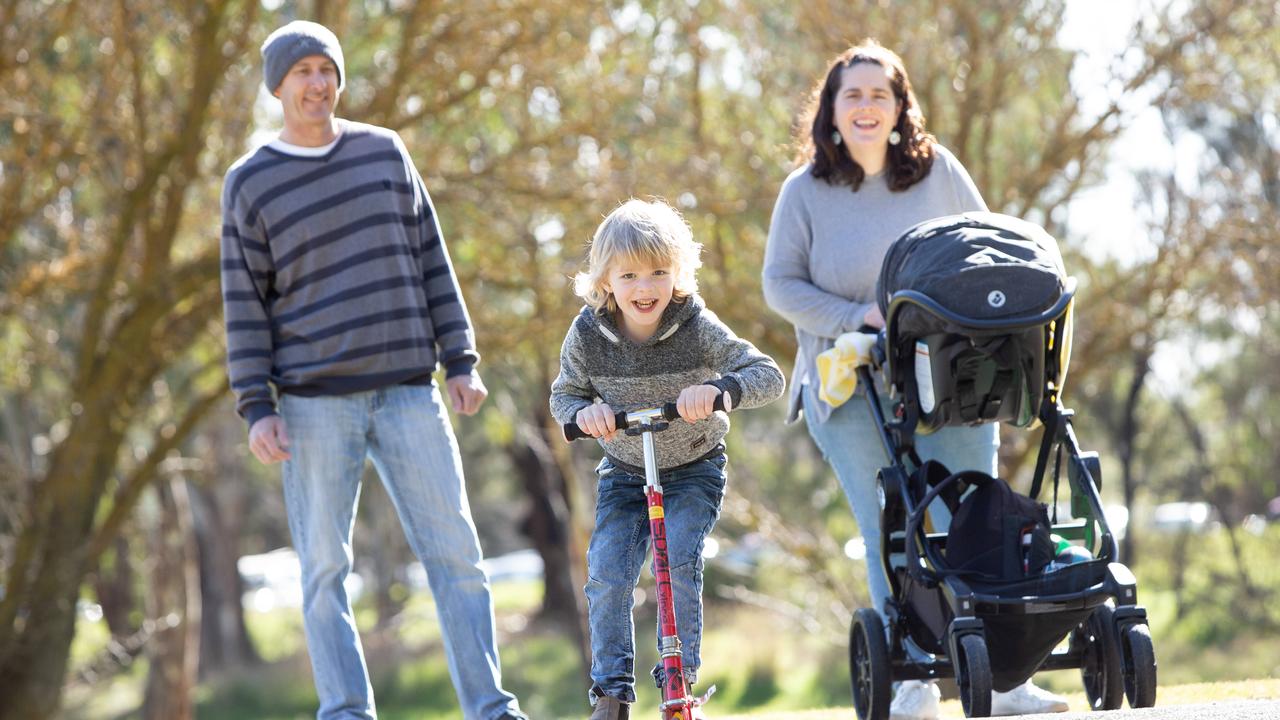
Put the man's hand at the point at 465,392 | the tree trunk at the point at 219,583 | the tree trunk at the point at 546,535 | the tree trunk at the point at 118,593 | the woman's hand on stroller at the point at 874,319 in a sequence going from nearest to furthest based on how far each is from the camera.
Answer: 1. the man's hand at the point at 465,392
2. the woman's hand on stroller at the point at 874,319
3. the tree trunk at the point at 118,593
4. the tree trunk at the point at 546,535
5. the tree trunk at the point at 219,583

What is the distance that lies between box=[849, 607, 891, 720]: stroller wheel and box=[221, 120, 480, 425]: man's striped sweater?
153cm

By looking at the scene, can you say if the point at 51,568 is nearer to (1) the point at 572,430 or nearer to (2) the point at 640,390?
(2) the point at 640,390

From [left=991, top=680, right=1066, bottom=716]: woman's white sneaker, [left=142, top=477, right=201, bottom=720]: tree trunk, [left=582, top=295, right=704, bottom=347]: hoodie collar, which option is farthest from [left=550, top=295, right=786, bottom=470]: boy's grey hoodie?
[left=142, top=477, right=201, bottom=720]: tree trunk

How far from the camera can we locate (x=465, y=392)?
5000 millimetres

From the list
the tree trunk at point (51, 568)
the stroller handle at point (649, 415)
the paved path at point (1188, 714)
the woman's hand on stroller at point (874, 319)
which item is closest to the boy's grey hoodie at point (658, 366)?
the stroller handle at point (649, 415)

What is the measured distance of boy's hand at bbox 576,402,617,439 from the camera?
13.6 feet

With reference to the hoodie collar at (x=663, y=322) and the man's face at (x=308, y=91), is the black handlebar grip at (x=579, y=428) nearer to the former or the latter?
the hoodie collar at (x=663, y=322)

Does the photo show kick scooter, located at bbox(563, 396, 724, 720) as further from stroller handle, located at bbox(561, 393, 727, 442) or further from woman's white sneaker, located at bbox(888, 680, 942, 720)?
woman's white sneaker, located at bbox(888, 680, 942, 720)

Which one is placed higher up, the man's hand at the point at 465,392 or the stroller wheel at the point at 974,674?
the man's hand at the point at 465,392

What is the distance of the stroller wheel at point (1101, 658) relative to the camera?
177 inches

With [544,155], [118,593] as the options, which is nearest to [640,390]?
[544,155]

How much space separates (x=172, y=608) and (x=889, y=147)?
51.2ft

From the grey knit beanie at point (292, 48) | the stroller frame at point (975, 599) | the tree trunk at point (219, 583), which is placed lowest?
the tree trunk at point (219, 583)

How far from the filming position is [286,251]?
491 centimetres
